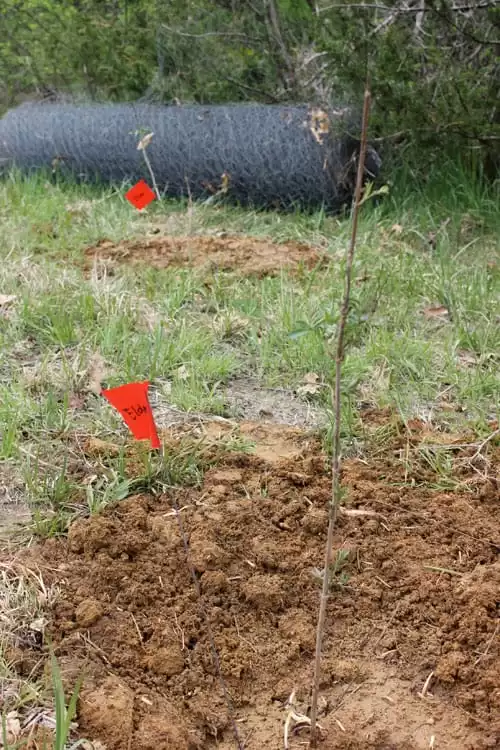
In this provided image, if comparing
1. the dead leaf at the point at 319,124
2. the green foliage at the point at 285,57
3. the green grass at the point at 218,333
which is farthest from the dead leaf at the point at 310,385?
the dead leaf at the point at 319,124

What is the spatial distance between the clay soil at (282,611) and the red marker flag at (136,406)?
1.13ft

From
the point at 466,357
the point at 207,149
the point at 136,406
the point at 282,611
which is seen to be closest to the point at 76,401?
the point at 136,406

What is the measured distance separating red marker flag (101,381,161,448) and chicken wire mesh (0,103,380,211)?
311 cm

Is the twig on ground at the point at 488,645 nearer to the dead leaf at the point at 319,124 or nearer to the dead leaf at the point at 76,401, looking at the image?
the dead leaf at the point at 76,401

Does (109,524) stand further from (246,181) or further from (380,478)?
(246,181)

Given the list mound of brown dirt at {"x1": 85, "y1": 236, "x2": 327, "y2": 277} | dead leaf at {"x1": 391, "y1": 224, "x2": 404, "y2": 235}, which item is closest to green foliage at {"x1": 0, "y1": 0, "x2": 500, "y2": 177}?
dead leaf at {"x1": 391, "y1": 224, "x2": 404, "y2": 235}

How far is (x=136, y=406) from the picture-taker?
1711 millimetres

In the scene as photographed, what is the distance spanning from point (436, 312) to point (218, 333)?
907 mm

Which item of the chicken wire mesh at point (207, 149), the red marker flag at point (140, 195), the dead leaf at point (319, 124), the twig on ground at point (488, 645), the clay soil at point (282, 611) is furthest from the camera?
the chicken wire mesh at point (207, 149)

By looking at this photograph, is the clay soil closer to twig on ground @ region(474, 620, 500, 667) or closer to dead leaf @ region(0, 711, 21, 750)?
twig on ground @ region(474, 620, 500, 667)

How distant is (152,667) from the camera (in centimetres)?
166

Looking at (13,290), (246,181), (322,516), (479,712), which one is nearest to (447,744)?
(479,712)

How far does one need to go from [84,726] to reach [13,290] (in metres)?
2.25

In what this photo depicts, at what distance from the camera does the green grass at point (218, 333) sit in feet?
7.79
